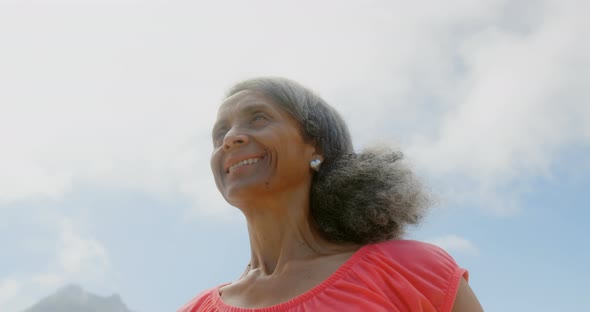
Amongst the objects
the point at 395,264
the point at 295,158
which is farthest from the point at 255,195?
the point at 395,264

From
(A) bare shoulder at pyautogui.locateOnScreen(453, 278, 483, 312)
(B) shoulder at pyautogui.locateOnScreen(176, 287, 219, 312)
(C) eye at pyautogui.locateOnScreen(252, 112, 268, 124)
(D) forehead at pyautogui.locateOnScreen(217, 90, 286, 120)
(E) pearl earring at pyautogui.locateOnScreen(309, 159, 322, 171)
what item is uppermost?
(D) forehead at pyautogui.locateOnScreen(217, 90, 286, 120)

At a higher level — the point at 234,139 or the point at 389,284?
the point at 234,139

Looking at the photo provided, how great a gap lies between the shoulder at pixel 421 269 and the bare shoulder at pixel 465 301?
34 millimetres

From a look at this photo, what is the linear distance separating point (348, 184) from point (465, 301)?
0.77 metres

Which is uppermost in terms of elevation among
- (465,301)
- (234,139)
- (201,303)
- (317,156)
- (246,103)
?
(246,103)

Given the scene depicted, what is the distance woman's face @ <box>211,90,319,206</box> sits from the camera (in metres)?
3.05

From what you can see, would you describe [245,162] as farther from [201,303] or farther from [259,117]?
[201,303]

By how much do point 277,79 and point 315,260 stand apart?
0.93 metres

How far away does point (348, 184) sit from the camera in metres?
3.21

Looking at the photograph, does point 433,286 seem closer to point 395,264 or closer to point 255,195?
point 395,264

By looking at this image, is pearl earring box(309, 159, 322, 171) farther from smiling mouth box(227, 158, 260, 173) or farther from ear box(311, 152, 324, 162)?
smiling mouth box(227, 158, 260, 173)

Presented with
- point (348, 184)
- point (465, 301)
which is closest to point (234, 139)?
point (348, 184)

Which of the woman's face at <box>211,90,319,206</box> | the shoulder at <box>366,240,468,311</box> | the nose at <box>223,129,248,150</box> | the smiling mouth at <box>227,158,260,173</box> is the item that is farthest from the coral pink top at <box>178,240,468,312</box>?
the nose at <box>223,129,248,150</box>

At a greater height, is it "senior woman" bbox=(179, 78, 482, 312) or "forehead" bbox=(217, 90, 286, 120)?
"forehead" bbox=(217, 90, 286, 120)
